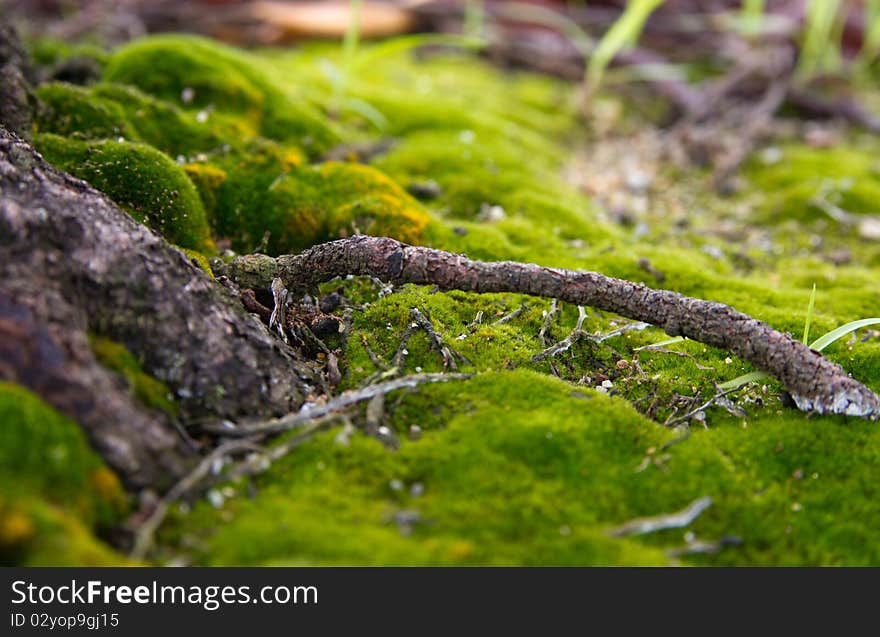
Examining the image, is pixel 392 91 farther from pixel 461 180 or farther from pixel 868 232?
pixel 868 232

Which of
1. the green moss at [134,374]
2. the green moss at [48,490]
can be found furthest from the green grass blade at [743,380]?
the green moss at [48,490]

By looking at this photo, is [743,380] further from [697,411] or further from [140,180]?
[140,180]

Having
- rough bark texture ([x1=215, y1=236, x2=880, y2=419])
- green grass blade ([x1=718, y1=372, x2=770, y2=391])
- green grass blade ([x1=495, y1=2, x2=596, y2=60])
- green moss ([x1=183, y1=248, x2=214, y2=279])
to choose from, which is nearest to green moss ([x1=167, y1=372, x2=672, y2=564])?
rough bark texture ([x1=215, y1=236, x2=880, y2=419])

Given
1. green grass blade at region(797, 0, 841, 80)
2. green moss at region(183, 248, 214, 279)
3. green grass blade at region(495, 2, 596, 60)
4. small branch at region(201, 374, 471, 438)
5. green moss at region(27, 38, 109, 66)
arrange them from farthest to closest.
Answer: green grass blade at region(495, 2, 596, 60) < green grass blade at region(797, 0, 841, 80) < green moss at region(27, 38, 109, 66) < green moss at region(183, 248, 214, 279) < small branch at region(201, 374, 471, 438)

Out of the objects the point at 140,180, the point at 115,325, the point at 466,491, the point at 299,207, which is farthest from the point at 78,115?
the point at 466,491

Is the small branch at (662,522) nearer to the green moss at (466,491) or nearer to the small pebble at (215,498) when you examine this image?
the green moss at (466,491)

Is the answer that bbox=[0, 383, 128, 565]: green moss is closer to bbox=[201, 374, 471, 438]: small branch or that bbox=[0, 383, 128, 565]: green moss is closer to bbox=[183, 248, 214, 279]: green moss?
bbox=[201, 374, 471, 438]: small branch
